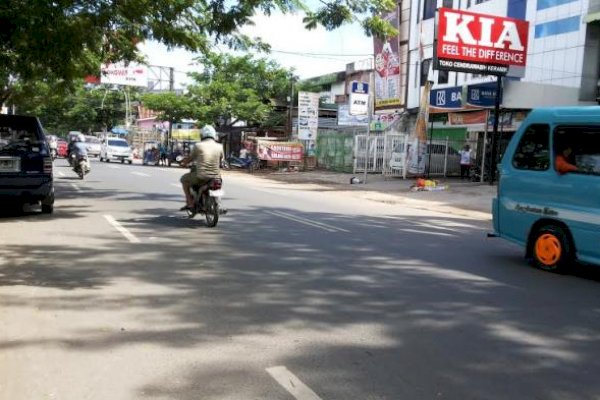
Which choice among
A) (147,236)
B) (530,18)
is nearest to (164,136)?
(530,18)

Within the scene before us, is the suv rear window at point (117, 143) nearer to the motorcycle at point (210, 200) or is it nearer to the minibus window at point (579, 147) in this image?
the motorcycle at point (210, 200)

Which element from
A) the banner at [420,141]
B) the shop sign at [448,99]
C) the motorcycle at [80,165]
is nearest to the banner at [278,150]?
the shop sign at [448,99]

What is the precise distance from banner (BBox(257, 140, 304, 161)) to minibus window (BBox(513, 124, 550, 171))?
88.2ft

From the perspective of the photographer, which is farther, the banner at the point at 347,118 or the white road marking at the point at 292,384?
the banner at the point at 347,118

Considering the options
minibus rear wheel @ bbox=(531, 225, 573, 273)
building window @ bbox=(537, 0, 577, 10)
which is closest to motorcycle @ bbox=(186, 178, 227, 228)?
minibus rear wheel @ bbox=(531, 225, 573, 273)

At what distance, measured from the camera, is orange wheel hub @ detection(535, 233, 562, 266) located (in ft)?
25.5

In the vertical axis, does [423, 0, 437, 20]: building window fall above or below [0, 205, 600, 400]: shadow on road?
above

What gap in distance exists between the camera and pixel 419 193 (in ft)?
72.1

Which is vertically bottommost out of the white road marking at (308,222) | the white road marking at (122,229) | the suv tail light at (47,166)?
the white road marking at (122,229)

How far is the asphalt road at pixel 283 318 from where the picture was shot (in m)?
3.96

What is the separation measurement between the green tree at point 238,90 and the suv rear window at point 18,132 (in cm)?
2719

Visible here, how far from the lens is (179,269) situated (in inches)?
286

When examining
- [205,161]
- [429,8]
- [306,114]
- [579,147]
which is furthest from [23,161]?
[429,8]

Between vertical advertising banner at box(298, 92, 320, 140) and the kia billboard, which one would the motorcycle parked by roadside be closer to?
the kia billboard
